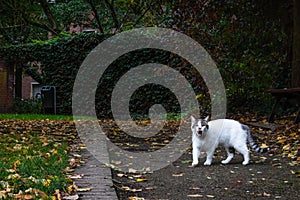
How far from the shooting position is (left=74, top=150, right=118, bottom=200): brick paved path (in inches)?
134

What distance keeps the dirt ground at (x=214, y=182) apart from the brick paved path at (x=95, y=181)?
A: 160 mm

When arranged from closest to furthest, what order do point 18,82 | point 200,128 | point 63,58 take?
point 200,128 < point 63,58 < point 18,82

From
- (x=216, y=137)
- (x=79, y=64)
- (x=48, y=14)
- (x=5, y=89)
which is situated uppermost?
(x=48, y=14)

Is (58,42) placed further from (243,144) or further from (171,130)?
(243,144)

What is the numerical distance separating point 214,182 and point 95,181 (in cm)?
134

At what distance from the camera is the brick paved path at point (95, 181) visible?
11.1ft

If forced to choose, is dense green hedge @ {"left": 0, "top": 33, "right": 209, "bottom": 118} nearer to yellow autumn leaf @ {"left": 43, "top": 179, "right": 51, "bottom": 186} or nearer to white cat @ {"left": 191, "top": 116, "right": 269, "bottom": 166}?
white cat @ {"left": 191, "top": 116, "right": 269, "bottom": 166}

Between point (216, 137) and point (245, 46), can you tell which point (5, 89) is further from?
point (216, 137)

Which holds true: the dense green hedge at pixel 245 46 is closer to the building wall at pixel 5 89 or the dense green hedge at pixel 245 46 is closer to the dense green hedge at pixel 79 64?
the dense green hedge at pixel 79 64

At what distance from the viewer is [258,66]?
1259 cm

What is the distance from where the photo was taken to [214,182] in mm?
4469

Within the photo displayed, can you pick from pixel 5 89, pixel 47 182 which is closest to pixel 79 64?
pixel 5 89

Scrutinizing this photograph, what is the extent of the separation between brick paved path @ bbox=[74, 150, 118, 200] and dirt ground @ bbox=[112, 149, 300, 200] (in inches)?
6.3

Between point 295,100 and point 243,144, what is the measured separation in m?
6.56
